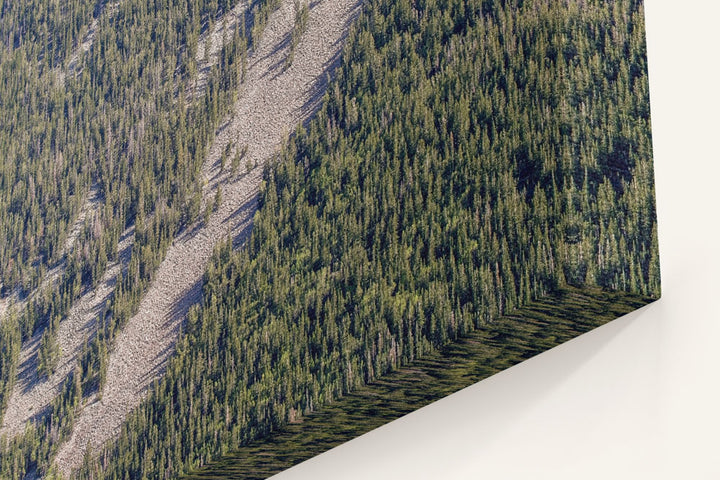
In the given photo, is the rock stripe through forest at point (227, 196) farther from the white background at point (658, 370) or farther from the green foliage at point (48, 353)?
the white background at point (658, 370)

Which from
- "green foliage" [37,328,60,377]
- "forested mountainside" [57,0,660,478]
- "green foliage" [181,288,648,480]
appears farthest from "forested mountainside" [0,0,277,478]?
"green foliage" [181,288,648,480]

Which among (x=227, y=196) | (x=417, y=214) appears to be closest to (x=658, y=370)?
(x=417, y=214)

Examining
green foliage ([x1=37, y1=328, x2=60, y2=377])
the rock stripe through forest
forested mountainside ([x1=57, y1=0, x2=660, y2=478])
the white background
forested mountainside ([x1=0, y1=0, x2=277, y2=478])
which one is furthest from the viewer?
green foliage ([x1=37, y1=328, x2=60, y2=377])

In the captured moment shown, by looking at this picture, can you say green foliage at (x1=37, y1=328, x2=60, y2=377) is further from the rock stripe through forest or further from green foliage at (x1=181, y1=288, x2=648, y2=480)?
green foliage at (x1=181, y1=288, x2=648, y2=480)

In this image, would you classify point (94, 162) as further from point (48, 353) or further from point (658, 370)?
point (658, 370)

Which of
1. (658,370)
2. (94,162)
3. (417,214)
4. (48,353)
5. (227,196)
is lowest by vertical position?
(658,370)
